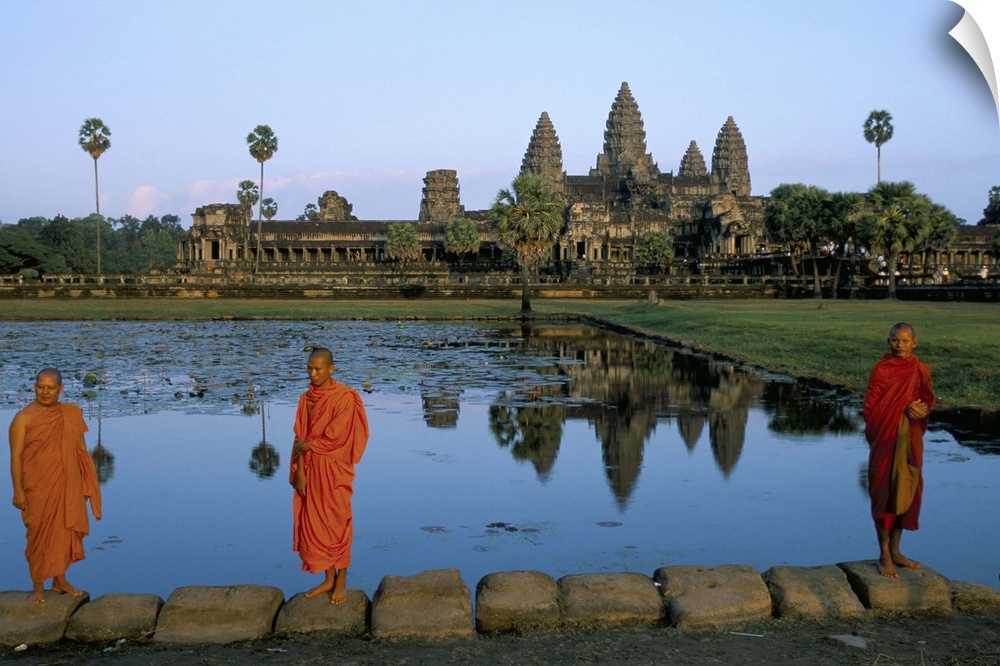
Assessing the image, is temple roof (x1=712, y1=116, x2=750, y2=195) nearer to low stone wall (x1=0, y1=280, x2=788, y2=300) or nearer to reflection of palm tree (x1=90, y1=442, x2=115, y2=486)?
low stone wall (x1=0, y1=280, x2=788, y2=300)

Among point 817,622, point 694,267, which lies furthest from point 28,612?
point 694,267

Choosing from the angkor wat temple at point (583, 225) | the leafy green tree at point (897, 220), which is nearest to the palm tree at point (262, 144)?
the angkor wat temple at point (583, 225)

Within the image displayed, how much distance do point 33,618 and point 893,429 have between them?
5.19 m

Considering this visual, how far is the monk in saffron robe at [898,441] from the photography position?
6707 millimetres

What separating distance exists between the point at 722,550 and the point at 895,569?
1501mm

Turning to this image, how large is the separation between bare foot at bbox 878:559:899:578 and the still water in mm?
937

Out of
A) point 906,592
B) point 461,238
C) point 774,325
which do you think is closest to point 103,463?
point 906,592

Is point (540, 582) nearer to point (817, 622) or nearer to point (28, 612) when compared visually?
point (817, 622)

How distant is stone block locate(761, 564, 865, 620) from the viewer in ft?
20.2

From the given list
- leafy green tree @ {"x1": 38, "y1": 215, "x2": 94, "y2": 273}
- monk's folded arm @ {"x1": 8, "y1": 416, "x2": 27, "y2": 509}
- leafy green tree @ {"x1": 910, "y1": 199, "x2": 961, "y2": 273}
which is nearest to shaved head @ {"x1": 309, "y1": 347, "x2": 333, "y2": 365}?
monk's folded arm @ {"x1": 8, "y1": 416, "x2": 27, "y2": 509}

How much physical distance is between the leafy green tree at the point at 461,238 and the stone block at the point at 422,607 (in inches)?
3973

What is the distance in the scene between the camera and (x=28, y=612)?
5.96 metres

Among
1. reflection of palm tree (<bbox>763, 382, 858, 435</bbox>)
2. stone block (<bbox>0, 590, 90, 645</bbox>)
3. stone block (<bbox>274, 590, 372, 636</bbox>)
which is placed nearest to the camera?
stone block (<bbox>0, 590, 90, 645</bbox>)

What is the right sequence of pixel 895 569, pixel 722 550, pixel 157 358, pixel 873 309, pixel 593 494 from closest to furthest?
pixel 895 569, pixel 722 550, pixel 593 494, pixel 157 358, pixel 873 309
